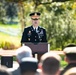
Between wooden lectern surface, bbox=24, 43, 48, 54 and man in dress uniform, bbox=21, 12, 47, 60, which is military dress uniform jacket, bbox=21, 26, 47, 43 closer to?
man in dress uniform, bbox=21, 12, 47, 60

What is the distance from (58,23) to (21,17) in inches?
92.1

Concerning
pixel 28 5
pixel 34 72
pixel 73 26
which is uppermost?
pixel 28 5

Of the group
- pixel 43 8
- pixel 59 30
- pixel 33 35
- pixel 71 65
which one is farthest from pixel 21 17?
pixel 71 65

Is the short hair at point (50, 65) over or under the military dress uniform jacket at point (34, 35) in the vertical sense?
under

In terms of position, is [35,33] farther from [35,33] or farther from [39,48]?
[39,48]

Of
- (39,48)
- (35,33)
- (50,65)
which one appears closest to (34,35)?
(35,33)

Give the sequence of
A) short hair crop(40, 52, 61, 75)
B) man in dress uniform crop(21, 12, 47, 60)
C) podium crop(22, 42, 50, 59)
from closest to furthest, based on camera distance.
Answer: short hair crop(40, 52, 61, 75) → podium crop(22, 42, 50, 59) → man in dress uniform crop(21, 12, 47, 60)

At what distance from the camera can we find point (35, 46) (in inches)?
266

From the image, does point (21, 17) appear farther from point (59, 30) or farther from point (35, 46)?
point (35, 46)

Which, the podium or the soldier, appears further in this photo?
the soldier

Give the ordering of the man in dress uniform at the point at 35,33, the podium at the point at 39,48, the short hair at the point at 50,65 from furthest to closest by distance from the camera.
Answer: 1. the man in dress uniform at the point at 35,33
2. the podium at the point at 39,48
3. the short hair at the point at 50,65

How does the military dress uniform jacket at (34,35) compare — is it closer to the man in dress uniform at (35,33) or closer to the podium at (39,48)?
the man in dress uniform at (35,33)

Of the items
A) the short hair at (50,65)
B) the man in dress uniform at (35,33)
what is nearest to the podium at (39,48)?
the man in dress uniform at (35,33)

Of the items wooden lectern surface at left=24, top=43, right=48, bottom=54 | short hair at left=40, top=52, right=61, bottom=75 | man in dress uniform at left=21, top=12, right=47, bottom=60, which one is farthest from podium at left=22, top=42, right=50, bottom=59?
short hair at left=40, top=52, right=61, bottom=75
